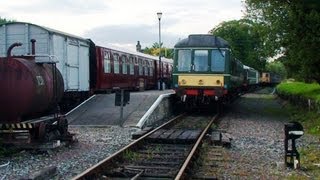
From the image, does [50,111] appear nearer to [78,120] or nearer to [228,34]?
[78,120]

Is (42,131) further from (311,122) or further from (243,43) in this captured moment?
(243,43)

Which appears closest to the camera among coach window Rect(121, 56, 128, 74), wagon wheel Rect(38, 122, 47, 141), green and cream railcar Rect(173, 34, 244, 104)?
wagon wheel Rect(38, 122, 47, 141)

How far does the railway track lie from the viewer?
348 inches

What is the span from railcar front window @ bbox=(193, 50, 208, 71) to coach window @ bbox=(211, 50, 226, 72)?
0.99 feet

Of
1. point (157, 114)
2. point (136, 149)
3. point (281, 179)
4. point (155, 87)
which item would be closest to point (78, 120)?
point (157, 114)

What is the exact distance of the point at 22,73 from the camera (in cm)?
1167

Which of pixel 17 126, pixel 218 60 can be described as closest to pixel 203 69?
pixel 218 60

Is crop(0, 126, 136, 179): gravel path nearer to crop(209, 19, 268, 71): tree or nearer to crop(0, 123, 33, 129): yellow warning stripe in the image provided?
crop(0, 123, 33, 129): yellow warning stripe

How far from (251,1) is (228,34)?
6022 cm

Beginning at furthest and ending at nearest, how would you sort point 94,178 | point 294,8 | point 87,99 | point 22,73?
point 87,99
point 294,8
point 22,73
point 94,178

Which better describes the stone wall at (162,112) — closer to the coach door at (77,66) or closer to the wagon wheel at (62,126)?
the coach door at (77,66)

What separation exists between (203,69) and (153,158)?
11.9 metres

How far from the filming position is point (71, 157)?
1099cm

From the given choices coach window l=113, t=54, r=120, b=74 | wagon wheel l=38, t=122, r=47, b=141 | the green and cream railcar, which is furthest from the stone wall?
wagon wheel l=38, t=122, r=47, b=141
